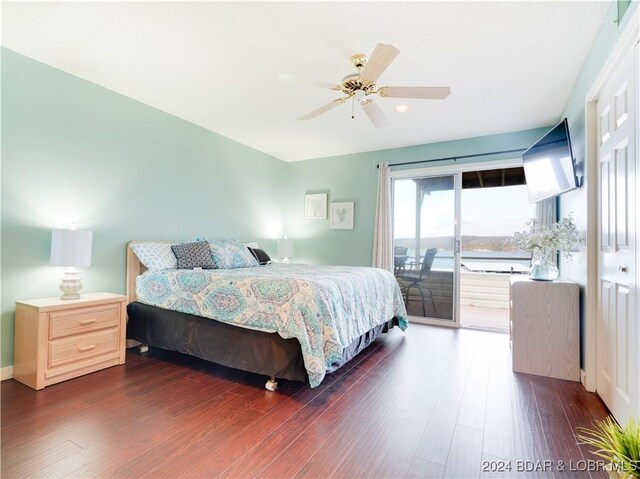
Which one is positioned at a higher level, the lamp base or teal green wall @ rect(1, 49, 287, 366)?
teal green wall @ rect(1, 49, 287, 366)

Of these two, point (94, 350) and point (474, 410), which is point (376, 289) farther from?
point (94, 350)

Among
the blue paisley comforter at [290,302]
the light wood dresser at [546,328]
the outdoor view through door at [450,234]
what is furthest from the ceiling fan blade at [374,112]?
the outdoor view through door at [450,234]

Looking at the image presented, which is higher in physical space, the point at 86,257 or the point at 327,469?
the point at 86,257

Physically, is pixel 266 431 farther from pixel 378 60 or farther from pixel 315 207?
pixel 315 207

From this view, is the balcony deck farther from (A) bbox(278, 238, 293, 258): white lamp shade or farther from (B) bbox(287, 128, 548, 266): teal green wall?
(A) bbox(278, 238, 293, 258): white lamp shade

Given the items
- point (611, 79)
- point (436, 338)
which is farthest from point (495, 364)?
point (611, 79)

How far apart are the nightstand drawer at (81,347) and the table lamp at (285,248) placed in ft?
9.14

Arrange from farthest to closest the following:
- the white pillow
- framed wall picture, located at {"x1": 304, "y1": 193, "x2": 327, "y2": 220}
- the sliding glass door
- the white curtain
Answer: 1. framed wall picture, located at {"x1": 304, "y1": 193, "x2": 327, "y2": 220}
2. the white curtain
3. the sliding glass door
4. the white pillow

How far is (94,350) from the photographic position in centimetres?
264

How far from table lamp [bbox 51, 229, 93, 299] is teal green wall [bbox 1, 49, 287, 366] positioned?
26 centimetres

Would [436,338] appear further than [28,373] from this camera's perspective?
Yes

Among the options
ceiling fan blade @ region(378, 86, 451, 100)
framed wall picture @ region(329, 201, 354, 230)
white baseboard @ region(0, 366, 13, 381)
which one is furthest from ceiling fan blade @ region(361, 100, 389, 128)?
white baseboard @ region(0, 366, 13, 381)

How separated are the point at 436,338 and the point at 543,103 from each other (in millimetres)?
2733

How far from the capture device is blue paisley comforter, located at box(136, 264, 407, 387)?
226 cm
